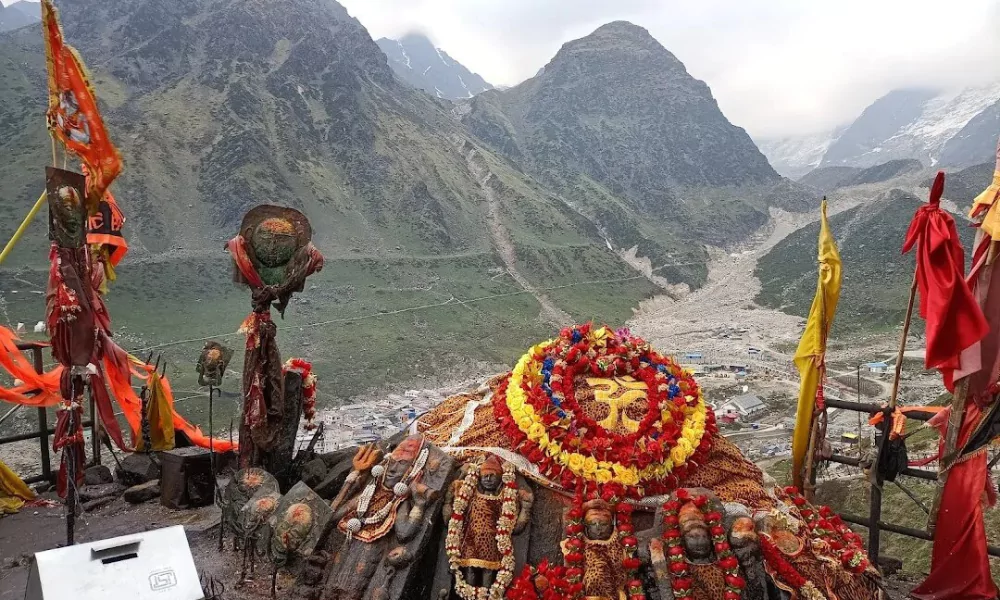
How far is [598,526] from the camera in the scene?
5.66 metres

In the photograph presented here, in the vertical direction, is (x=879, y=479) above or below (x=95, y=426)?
below

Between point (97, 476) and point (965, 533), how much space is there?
983 centimetres

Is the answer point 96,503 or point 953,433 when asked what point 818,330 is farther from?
point 96,503

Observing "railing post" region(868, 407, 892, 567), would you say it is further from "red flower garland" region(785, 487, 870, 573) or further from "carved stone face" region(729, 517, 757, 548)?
"carved stone face" region(729, 517, 757, 548)

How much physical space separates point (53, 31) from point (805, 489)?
32.8 ft

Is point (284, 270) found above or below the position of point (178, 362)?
above

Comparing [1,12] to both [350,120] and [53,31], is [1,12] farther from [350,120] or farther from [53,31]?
[53,31]

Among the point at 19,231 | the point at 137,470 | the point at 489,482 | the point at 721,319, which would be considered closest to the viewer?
the point at 489,482

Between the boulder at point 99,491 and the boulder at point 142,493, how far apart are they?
270mm

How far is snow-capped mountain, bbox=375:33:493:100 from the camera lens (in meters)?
177

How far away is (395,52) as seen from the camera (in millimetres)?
184750

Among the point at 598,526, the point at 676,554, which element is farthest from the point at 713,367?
the point at 676,554

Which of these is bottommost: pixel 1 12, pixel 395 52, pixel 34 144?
pixel 34 144

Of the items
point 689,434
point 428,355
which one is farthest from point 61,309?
point 428,355
